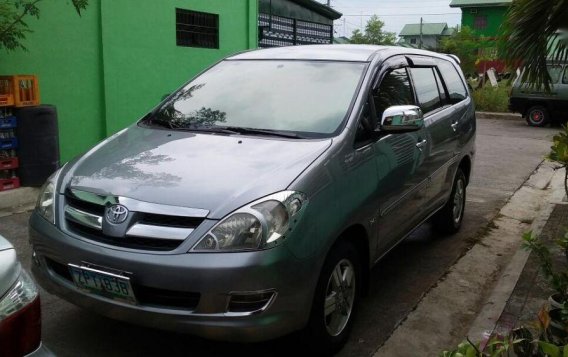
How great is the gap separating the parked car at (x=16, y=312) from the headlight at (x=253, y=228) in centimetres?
96

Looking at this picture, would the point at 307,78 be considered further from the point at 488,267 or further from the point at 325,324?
the point at 488,267

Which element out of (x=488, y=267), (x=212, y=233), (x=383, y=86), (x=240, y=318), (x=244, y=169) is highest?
(x=383, y=86)

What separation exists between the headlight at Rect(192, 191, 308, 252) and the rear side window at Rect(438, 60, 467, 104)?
3335 mm

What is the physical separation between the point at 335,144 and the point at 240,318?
1196mm

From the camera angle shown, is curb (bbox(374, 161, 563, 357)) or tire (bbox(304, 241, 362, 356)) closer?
tire (bbox(304, 241, 362, 356))

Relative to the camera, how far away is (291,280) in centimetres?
277

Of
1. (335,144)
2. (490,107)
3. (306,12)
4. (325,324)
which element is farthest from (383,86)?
(490,107)

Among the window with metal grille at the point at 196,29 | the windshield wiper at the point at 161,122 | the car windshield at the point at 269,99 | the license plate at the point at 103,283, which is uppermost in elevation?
the window with metal grille at the point at 196,29

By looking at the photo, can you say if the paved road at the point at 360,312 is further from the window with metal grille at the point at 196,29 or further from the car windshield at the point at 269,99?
the window with metal grille at the point at 196,29

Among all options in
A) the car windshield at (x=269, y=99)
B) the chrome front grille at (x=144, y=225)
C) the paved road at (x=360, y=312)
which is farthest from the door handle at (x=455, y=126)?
the chrome front grille at (x=144, y=225)

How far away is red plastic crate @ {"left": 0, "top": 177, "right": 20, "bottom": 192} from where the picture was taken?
6.20 m

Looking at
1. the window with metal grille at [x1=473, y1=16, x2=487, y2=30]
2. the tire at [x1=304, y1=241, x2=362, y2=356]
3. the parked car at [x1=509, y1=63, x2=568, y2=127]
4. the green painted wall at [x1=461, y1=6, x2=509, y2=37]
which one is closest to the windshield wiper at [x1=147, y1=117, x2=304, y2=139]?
the tire at [x1=304, y1=241, x2=362, y2=356]

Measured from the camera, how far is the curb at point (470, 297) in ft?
11.7

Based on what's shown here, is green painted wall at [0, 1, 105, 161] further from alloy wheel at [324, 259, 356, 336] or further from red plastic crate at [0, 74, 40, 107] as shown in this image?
alloy wheel at [324, 259, 356, 336]
